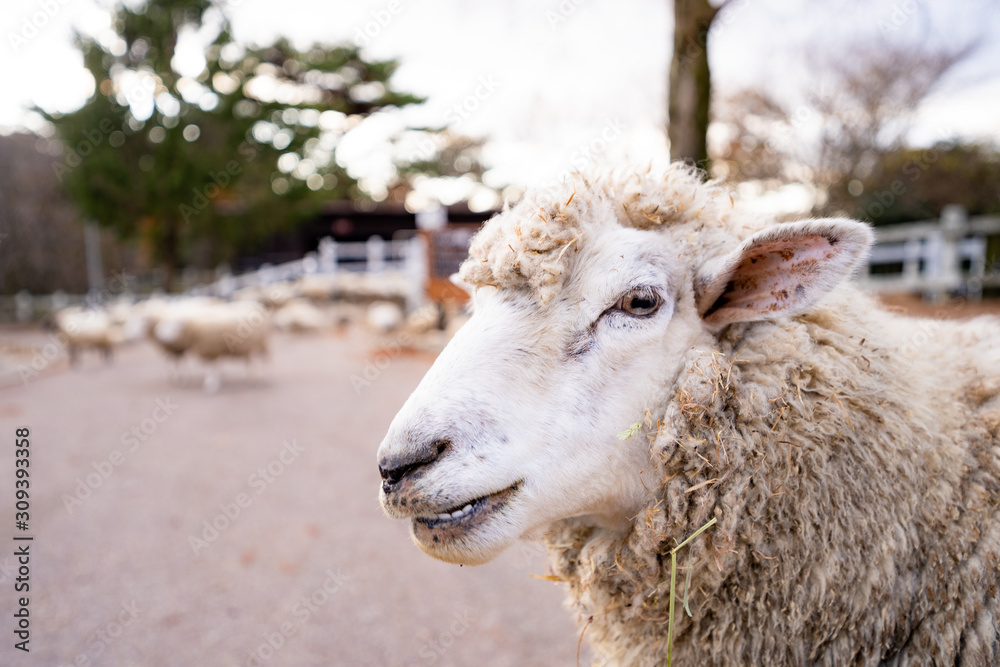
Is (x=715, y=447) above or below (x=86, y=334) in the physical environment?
above

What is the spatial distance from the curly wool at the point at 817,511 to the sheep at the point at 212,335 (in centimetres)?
850

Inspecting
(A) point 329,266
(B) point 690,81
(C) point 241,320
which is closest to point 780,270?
(B) point 690,81

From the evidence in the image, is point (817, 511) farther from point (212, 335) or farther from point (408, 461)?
point (212, 335)

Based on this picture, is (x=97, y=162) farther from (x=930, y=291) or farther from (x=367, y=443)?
(x=930, y=291)

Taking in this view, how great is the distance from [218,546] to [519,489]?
3325mm

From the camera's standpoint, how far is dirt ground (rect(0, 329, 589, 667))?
2.87 meters

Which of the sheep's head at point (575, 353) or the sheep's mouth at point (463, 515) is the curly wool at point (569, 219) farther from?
the sheep's mouth at point (463, 515)

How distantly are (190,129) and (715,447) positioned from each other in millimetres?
20190

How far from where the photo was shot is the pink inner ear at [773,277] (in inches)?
59.0

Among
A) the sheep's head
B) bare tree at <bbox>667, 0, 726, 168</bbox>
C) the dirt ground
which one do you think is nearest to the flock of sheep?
the dirt ground

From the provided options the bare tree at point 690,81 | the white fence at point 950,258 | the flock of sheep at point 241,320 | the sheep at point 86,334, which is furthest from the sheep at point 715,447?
the sheep at point 86,334

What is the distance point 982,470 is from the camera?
4.91 feet

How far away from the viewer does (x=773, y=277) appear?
1.56m

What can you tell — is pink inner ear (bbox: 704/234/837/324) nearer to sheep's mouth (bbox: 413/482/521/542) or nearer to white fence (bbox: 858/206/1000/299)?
sheep's mouth (bbox: 413/482/521/542)
